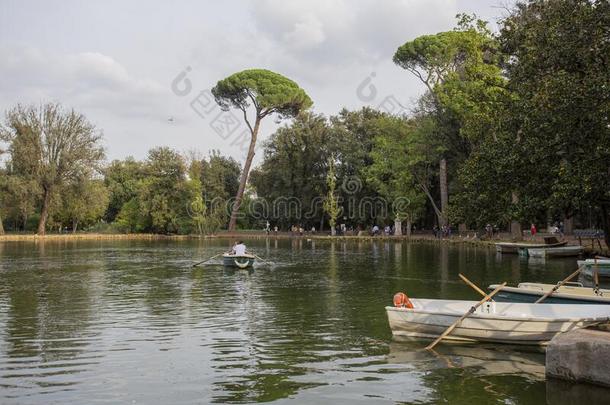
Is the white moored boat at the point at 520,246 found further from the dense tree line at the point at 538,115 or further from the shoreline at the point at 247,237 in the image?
the shoreline at the point at 247,237

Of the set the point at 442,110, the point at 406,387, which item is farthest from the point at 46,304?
the point at 442,110

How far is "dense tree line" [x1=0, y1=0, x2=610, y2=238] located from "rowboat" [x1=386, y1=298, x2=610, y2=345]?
920cm

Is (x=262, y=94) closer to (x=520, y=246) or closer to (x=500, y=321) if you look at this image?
(x=520, y=246)

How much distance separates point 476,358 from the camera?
35.4 feet

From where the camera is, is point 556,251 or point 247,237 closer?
point 556,251

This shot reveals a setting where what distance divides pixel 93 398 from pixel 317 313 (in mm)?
8060

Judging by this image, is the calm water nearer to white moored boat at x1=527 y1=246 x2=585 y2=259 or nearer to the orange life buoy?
the orange life buoy

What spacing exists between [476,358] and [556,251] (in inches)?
970

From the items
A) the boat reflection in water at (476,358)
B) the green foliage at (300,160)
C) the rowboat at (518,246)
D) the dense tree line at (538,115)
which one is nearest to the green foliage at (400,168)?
the green foliage at (300,160)

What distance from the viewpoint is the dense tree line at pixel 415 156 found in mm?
20969

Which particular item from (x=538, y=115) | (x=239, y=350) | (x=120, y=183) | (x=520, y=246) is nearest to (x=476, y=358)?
(x=239, y=350)

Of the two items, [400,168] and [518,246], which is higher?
[400,168]

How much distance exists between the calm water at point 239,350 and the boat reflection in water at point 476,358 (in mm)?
21

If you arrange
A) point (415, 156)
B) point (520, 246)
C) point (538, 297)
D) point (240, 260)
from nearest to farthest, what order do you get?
point (538, 297) → point (240, 260) → point (520, 246) → point (415, 156)
